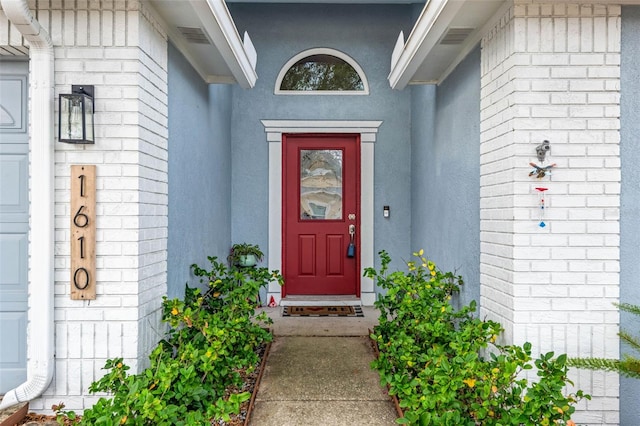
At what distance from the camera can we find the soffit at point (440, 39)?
233 centimetres

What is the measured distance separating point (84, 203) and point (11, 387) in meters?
1.08

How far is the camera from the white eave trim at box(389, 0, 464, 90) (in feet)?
7.65

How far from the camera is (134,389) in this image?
171 cm

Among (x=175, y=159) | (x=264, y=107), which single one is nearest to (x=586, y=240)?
(x=175, y=159)

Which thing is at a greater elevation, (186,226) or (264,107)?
(264,107)

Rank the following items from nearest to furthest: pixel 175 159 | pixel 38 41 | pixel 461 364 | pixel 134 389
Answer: pixel 134 389, pixel 461 364, pixel 38 41, pixel 175 159

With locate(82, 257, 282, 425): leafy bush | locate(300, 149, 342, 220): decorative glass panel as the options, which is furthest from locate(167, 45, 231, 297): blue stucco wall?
locate(300, 149, 342, 220): decorative glass panel

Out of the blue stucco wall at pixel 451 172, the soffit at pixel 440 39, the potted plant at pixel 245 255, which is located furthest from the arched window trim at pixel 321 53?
the potted plant at pixel 245 255

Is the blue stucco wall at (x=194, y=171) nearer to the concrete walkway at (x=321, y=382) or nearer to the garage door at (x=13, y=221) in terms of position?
the garage door at (x=13, y=221)

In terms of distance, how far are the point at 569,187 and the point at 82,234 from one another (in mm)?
2481

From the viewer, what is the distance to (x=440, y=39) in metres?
2.75

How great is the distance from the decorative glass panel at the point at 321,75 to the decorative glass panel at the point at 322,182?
27.5 inches

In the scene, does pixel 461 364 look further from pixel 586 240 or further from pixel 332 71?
pixel 332 71

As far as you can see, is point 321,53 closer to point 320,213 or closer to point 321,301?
point 320,213
